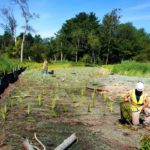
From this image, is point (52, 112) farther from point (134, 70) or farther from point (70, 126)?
point (134, 70)

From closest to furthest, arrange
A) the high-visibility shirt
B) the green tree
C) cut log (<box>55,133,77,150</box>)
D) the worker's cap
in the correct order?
1. cut log (<box>55,133,77,150</box>)
2. the worker's cap
3. the high-visibility shirt
4. the green tree

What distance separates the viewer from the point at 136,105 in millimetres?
10195

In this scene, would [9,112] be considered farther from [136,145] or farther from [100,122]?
[136,145]

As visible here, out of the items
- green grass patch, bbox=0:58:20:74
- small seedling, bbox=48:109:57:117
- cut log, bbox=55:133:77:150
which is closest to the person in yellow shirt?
small seedling, bbox=48:109:57:117

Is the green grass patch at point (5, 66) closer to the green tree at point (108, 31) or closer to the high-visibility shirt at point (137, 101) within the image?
the high-visibility shirt at point (137, 101)

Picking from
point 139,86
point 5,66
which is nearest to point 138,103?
point 139,86

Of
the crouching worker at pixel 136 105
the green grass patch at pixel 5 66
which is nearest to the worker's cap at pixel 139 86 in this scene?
the crouching worker at pixel 136 105

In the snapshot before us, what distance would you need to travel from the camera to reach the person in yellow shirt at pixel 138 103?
10.00 m

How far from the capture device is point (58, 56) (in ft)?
298

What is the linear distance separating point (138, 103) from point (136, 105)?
0.30 ft

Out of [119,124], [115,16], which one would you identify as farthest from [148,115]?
[115,16]

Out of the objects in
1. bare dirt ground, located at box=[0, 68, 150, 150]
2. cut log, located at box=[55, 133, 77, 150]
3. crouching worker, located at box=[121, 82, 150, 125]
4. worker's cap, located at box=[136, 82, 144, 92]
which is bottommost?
bare dirt ground, located at box=[0, 68, 150, 150]

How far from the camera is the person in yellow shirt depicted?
9995 mm

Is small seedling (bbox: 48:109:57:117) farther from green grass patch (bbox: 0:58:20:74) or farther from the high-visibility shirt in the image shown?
green grass patch (bbox: 0:58:20:74)
